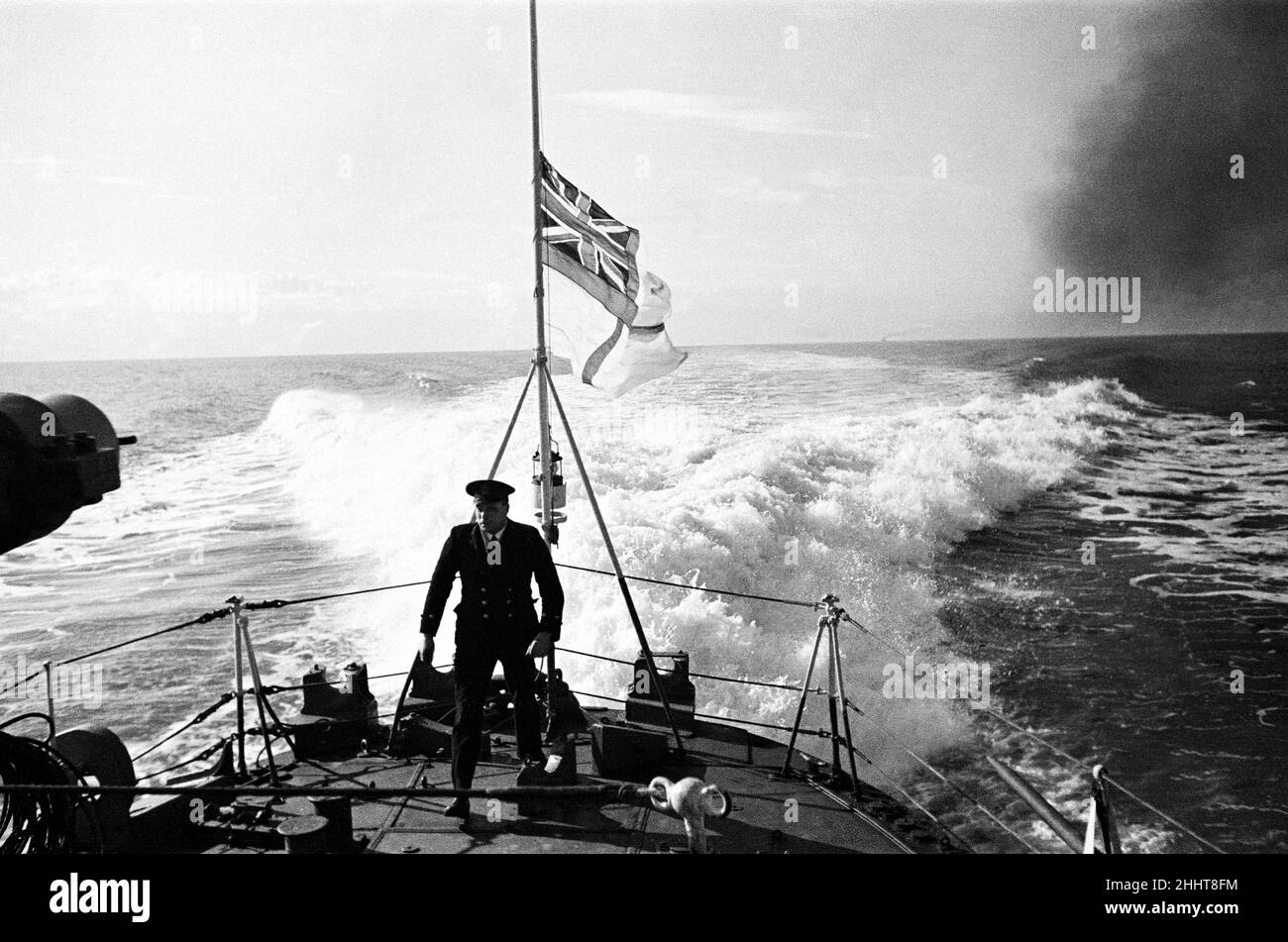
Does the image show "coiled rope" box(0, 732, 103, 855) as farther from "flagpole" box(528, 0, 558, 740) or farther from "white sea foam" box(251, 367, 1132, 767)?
"white sea foam" box(251, 367, 1132, 767)

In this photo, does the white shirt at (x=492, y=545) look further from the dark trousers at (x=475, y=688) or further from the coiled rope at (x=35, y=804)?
the coiled rope at (x=35, y=804)

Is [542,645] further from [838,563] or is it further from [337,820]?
[838,563]

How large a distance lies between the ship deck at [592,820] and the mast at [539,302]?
163cm

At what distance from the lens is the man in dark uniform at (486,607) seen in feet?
17.9

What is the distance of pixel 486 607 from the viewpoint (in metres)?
5.51

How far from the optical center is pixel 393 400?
43594 mm

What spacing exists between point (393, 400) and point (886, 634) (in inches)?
1169

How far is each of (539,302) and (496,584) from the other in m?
2.28

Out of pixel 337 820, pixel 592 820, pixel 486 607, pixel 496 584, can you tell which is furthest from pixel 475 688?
pixel 337 820

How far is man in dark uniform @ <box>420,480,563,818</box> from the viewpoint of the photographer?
546 centimetres

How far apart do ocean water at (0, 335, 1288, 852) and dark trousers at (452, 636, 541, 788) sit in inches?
157

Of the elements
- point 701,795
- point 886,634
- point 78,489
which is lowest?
point 886,634

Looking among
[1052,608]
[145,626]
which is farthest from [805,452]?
[145,626]
